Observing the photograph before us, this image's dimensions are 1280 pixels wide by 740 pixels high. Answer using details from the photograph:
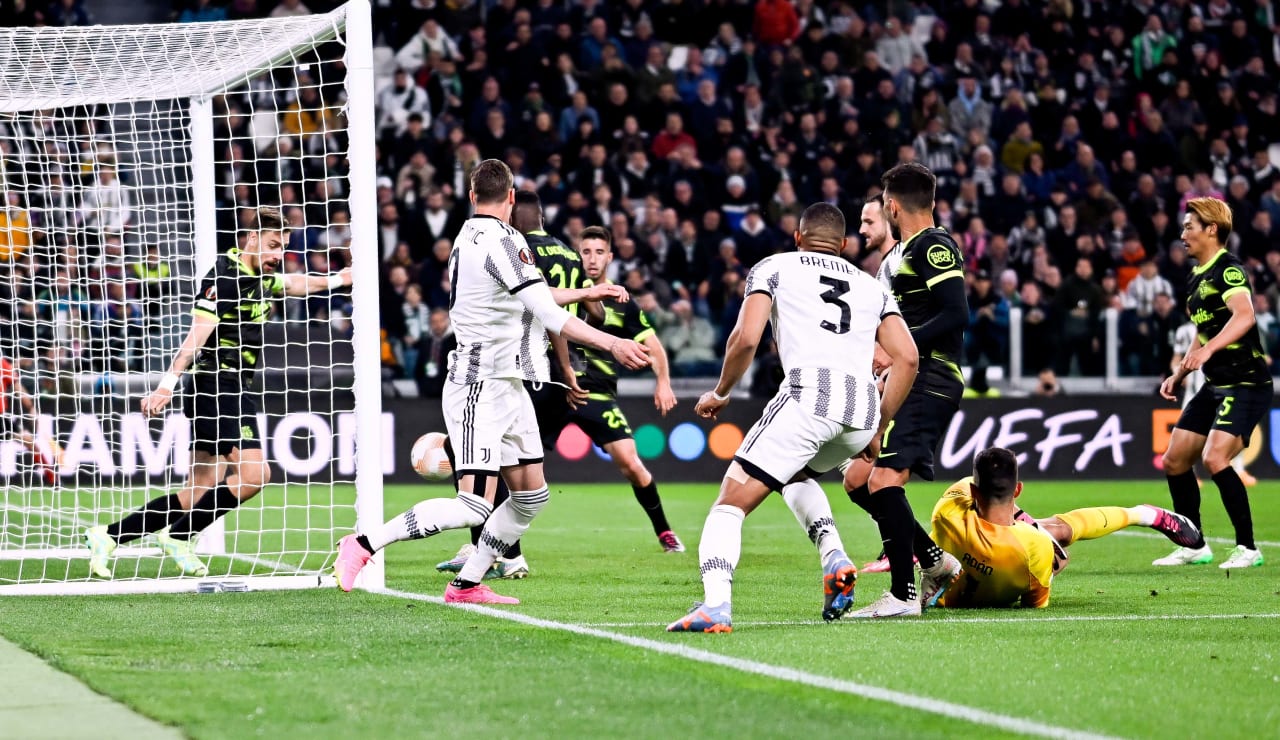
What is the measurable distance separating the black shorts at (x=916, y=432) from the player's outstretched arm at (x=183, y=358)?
3.91 metres

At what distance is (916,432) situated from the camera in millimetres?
7516

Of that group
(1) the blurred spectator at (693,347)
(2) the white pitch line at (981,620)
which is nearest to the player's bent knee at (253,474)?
(2) the white pitch line at (981,620)

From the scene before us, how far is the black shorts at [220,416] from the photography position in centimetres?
932

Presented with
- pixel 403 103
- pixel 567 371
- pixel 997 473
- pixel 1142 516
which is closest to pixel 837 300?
pixel 997 473

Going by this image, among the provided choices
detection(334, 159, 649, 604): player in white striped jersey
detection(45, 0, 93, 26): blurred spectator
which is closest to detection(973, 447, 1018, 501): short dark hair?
detection(334, 159, 649, 604): player in white striped jersey

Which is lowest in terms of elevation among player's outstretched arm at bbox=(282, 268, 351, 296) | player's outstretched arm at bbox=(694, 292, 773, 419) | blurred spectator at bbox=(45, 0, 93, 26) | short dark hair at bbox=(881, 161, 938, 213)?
player's outstretched arm at bbox=(694, 292, 773, 419)

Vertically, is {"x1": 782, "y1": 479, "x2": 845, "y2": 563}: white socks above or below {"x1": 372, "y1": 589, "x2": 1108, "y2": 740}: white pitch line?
above

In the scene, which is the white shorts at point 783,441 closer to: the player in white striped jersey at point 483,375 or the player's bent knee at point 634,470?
the player in white striped jersey at point 483,375

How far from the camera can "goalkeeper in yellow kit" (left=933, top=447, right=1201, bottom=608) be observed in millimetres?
7457

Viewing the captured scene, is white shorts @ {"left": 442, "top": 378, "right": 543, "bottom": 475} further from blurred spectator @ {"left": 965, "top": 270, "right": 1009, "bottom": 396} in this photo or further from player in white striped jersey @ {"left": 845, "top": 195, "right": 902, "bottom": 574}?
blurred spectator @ {"left": 965, "top": 270, "right": 1009, "bottom": 396}

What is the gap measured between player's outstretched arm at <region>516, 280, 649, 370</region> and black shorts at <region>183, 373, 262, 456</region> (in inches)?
99.4

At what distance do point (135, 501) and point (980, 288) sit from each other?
9.90 m

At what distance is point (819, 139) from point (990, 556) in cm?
1532

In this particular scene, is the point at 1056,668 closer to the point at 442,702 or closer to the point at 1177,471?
the point at 442,702
